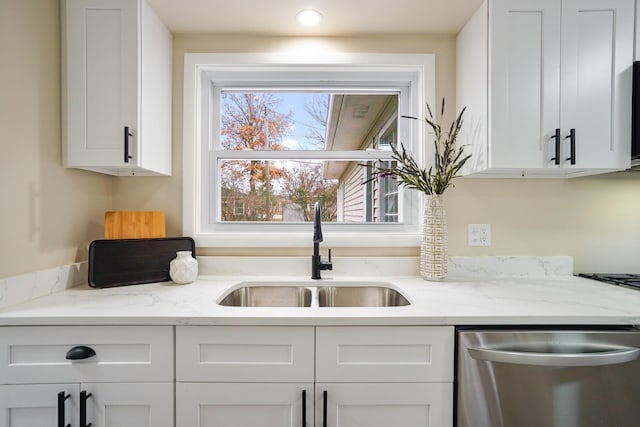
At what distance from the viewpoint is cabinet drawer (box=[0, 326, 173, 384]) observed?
40.1 inches

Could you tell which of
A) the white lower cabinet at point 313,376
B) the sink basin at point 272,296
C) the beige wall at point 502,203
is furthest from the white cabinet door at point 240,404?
the beige wall at point 502,203

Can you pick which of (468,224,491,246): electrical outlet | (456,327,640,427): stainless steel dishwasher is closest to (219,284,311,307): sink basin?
(456,327,640,427): stainless steel dishwasher

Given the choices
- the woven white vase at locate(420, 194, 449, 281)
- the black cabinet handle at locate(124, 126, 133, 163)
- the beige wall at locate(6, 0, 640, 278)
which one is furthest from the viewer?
the beige wall at locate(6, 0, 640, 278)

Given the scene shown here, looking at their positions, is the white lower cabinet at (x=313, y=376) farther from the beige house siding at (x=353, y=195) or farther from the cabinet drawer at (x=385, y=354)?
the beige house siding at (x=353, y=195)

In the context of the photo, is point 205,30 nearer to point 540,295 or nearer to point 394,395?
point 394,395

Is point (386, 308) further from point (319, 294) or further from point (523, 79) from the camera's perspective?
point (523, 79)

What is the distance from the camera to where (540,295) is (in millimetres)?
1290

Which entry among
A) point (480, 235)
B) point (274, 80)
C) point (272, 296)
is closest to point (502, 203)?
point (480, 235)

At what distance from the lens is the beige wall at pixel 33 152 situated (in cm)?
113

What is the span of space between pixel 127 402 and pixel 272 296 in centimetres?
73

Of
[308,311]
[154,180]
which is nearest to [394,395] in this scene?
[308,311]

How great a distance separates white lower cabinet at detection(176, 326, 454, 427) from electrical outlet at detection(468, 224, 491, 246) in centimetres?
82

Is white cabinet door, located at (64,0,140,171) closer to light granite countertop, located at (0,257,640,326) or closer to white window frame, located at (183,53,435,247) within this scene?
white window frame, located at (183,53,435,247)

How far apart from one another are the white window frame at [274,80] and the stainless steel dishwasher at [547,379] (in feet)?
2.43
